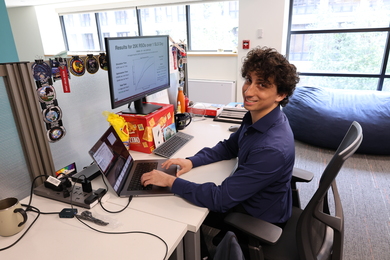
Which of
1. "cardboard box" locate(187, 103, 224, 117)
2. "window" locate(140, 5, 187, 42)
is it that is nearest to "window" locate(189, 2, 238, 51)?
"window" locate(140, 5, 187, 42)

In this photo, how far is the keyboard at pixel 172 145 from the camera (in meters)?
1.50

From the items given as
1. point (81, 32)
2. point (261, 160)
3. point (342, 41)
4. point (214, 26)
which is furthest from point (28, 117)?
point (81, 32)

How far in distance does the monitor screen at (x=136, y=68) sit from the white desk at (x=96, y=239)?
2.00 feet

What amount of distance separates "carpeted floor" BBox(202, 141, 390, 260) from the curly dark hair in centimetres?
117

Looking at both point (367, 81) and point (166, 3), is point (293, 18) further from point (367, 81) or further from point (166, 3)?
point (166, 3)

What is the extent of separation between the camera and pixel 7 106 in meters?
1.08

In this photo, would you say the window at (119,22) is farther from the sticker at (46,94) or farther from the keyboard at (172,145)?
the sticker at (46,94)

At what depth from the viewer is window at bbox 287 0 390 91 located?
391 centimetres

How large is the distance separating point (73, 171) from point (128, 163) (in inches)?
12.5

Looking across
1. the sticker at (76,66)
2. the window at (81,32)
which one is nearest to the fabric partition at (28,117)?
the sticker at (76,66)

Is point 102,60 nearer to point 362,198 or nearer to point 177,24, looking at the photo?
point 362,198

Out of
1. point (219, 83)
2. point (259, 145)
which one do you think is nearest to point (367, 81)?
point (219, 83)

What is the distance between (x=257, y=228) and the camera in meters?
0.97

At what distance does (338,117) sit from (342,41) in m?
1.85
